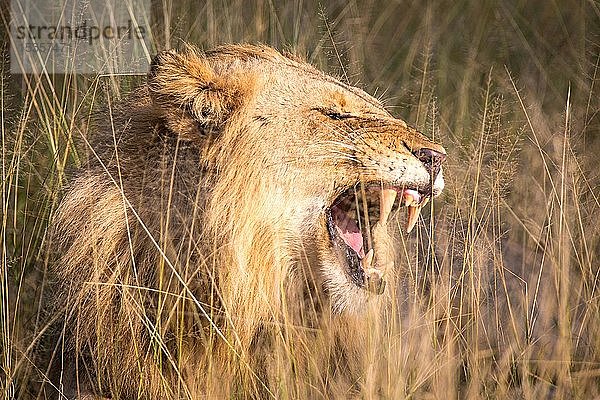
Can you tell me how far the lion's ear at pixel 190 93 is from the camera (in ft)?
9.41

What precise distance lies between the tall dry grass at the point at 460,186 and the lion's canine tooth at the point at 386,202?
0.39ft

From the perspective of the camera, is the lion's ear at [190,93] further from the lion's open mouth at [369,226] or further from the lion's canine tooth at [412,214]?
the lion's canine tooth at [412,214]

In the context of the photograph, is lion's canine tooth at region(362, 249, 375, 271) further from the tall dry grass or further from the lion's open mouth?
the tall dry grass

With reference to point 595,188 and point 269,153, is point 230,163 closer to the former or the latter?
point 269,153

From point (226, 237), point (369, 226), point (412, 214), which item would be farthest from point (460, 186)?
point (226, 237)

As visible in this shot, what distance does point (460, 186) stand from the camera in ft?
11.7

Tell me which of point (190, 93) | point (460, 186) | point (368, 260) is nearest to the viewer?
point (190, 93)

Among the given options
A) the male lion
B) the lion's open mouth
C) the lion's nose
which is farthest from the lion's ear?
the lion's nose

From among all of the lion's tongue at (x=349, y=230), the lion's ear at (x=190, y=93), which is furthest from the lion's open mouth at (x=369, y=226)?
the lion's ear at (x=190, y=93)

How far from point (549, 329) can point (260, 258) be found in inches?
38.9

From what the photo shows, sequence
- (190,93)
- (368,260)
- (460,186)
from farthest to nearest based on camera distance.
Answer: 1. (460,186)
2. (368,260)
3. (190,93)

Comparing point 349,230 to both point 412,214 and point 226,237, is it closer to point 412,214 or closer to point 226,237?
point 412,214

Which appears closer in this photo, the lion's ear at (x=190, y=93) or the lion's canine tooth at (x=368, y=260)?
the lion's ear at (x=190, y=93)

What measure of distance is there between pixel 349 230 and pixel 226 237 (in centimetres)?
39
